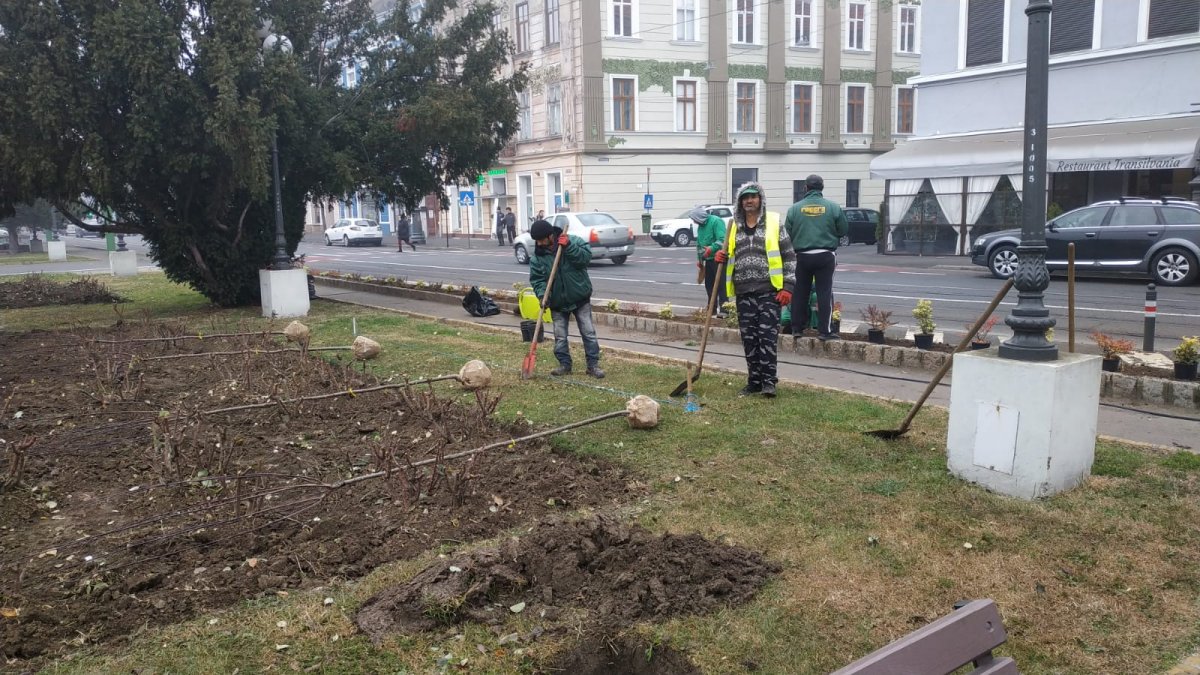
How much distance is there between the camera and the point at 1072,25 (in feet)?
76.1

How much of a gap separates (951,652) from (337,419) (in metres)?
6.02

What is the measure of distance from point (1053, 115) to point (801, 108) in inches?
812

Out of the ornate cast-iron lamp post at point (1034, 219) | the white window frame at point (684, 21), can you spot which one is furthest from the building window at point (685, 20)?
the ornate cast-iron lamp post at point (1034, 219)

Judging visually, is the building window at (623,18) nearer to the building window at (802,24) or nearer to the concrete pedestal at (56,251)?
the building window at (802,24)

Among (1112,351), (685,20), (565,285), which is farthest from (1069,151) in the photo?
(685,20)

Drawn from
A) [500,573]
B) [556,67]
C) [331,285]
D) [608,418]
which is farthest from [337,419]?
[556,67]

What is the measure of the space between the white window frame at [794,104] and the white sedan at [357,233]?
21.7 meters

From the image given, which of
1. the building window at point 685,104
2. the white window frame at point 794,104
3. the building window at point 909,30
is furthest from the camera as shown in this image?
the building window at point 909,30

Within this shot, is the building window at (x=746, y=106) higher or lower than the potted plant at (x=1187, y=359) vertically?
higher

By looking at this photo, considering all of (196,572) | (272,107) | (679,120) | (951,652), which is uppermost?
(679,120)

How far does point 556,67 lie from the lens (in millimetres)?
40844

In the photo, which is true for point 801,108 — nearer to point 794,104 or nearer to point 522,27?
point 794,104

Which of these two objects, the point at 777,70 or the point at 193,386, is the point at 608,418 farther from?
the point at 777,70

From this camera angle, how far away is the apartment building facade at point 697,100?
3997cm
